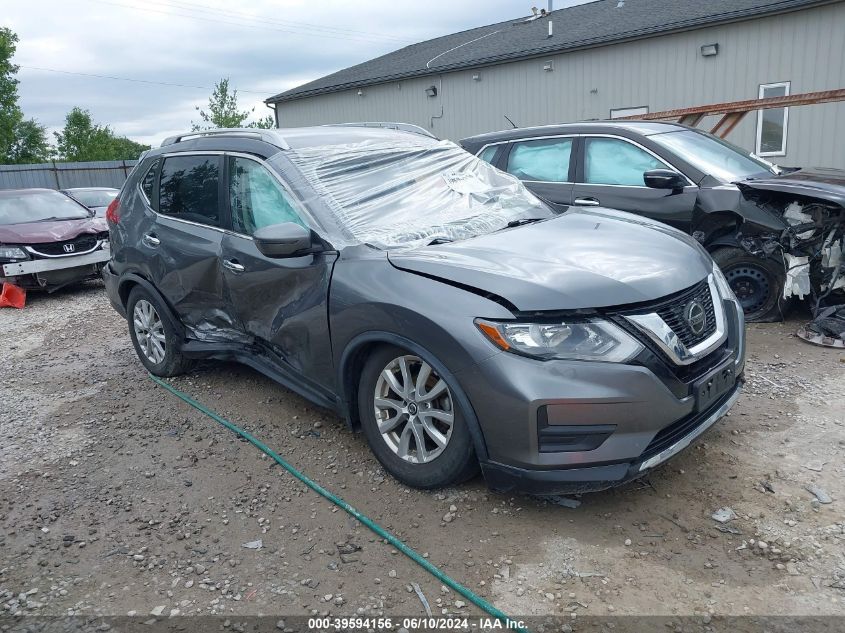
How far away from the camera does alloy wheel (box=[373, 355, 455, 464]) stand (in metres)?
2.93

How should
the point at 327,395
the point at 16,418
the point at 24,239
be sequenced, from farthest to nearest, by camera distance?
the point at 24,239, the point at 16,418, the point at 327,395

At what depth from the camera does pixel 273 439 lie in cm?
392

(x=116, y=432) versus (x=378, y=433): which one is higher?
(x=378, y=433)

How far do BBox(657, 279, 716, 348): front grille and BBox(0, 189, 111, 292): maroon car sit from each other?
8.43 metres

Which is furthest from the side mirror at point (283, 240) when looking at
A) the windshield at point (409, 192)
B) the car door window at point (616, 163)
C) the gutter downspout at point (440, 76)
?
the gutter downspout at point (440, 76)

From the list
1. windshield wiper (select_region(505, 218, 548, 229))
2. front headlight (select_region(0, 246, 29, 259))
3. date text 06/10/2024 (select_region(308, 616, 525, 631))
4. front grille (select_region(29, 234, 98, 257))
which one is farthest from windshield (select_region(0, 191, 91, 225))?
date text 06/10/2024 (select_region(308, 616, 525, 631))

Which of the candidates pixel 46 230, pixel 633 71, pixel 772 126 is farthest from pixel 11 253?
pixel 772 126

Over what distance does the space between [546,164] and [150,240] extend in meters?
3.79

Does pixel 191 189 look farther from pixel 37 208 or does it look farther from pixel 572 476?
pixel 37 208

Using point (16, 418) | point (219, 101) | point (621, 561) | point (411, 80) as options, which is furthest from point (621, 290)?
point (219, 101)

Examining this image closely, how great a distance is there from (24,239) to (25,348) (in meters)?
2.87

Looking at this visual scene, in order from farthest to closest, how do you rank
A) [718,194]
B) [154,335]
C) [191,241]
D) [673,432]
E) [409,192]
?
[718,194]
[154,335]
[191,241]
[409,192]
[673,432]

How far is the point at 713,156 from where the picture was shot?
5.91 meters

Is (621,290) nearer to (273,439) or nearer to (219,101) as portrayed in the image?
(273,439)
